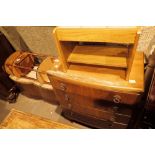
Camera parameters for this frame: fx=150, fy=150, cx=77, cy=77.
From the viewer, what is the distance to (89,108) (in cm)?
123

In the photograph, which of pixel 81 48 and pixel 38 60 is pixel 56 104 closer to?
pixel 38 60

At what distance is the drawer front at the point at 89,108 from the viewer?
1.13 metres

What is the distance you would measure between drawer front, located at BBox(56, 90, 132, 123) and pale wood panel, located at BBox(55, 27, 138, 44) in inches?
19.3

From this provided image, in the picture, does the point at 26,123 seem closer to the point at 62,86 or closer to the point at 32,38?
the point at 62,86

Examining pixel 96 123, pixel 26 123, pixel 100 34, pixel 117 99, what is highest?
pixel 100 34

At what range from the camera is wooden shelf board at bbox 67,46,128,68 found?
964 mm

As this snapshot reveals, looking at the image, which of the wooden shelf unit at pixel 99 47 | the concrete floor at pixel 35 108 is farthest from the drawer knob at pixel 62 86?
the concrete floor at pixel 35 108

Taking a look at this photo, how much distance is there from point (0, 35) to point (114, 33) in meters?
1.48

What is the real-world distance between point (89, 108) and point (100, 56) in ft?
1.48

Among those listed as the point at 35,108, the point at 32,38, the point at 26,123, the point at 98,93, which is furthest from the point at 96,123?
the point at 32,38

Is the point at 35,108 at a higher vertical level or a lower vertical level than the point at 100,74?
lower

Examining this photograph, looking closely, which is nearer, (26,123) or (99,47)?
(99,47)

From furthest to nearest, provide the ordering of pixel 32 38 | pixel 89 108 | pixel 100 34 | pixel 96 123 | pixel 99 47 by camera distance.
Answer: pixel 32 38 → pixel 96 123 → pixel 89 108 → pixel 99 47 → pixel 100 34

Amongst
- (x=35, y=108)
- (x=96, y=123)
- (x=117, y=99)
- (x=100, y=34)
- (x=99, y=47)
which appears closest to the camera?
(x=100, y=34)
